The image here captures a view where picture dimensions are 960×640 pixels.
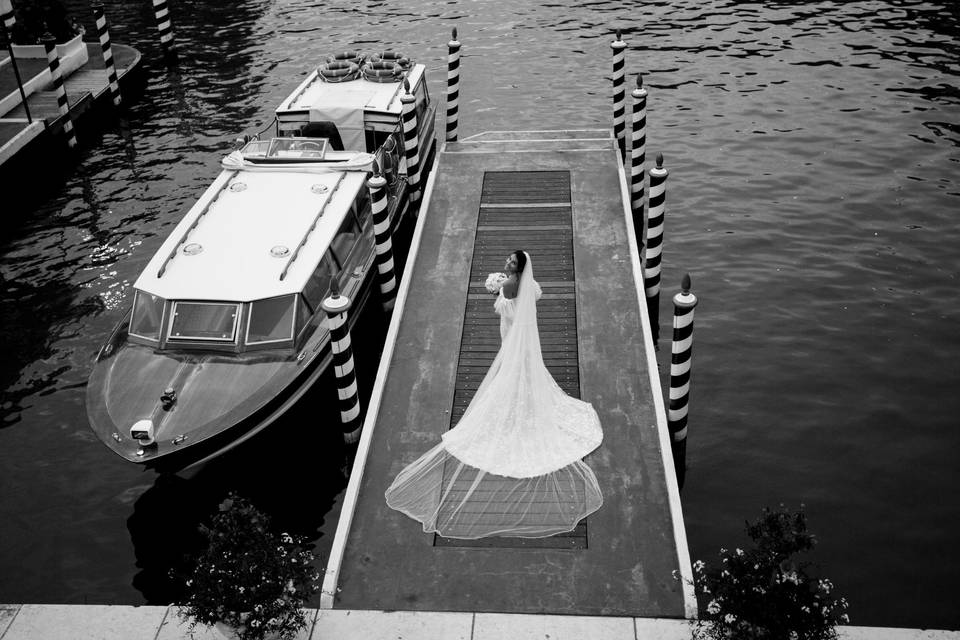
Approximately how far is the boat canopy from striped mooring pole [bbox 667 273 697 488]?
8.46m

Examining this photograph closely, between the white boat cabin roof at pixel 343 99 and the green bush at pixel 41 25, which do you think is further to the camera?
the green bush at pixel 41 25

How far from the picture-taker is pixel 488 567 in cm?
933

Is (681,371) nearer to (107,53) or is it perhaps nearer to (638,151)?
(638,151)

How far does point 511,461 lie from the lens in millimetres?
10328

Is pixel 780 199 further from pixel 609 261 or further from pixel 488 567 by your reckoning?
pixel 488 567

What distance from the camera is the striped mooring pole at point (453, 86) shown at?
18.9m

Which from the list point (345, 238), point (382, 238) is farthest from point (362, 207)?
point (345, 238)

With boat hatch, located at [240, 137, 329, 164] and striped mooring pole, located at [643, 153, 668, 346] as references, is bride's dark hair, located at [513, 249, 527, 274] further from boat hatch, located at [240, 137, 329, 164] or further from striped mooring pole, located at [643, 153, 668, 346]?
boat hatch, located at [240, 137, 329, 164]

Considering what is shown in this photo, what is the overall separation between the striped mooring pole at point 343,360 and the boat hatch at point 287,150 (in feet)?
16.0

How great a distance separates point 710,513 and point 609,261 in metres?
4.39

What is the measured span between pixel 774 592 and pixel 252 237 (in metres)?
9.06

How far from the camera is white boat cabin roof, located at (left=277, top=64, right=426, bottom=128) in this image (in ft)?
57.8

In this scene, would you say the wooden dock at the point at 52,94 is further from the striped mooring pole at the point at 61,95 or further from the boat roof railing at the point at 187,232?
the boat roof railing at the point at 187,232

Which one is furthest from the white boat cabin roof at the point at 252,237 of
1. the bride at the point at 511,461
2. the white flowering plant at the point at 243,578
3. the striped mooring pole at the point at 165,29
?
the striped mooring pole at the point at 165,29
